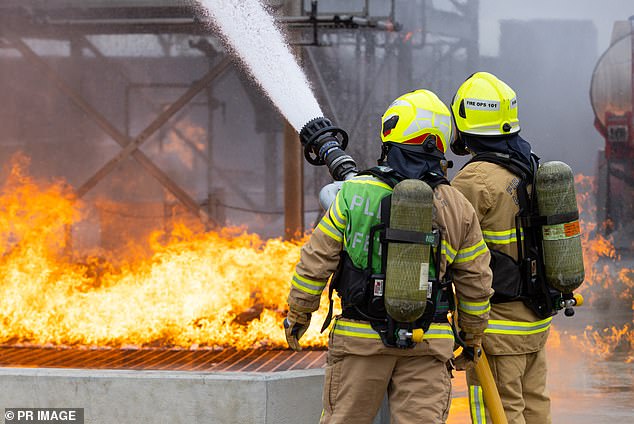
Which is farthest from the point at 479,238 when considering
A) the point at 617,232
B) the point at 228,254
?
the point at 617,232

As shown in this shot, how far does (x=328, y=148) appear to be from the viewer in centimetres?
389

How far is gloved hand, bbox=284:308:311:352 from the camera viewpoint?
329cm

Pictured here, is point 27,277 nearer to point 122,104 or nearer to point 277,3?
point 122,104

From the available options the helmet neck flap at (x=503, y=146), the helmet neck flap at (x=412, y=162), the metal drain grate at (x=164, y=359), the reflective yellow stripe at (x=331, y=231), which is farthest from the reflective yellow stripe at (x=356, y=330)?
the metal drain grate at (x=164, y=359)

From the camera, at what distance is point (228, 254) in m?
7.57

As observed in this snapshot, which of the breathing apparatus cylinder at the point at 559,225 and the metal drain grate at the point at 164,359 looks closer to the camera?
the breathing apparatus cylinder at the point at 559,225

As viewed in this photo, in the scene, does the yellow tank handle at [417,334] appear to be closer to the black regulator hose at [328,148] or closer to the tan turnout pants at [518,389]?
the tan turnout pants at [518,389]

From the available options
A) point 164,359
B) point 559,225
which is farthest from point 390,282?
point 164,359

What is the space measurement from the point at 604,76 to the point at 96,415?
20.6 ft

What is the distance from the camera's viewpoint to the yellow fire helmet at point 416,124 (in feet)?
10.9

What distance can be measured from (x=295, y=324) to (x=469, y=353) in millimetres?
669

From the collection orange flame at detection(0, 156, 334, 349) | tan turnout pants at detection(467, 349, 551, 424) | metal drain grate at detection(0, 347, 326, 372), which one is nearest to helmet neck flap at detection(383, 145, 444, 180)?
A: tan turnout pants at detection(467, 349, 551, 424)

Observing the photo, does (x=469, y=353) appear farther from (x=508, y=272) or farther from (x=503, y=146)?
(x=503, y=146)

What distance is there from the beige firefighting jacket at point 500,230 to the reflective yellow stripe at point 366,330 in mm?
394
